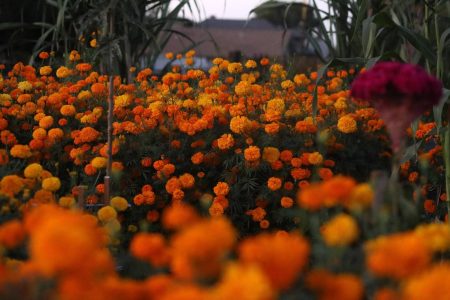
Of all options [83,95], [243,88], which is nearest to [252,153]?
[243,88]

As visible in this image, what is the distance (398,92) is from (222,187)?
4.58ft

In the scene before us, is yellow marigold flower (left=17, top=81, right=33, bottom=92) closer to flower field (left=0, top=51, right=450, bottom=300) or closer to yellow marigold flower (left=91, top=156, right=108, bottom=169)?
flower field (left=0, top=51, right=450, bottom=300)

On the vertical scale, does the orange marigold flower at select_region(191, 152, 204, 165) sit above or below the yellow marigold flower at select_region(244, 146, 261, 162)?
below

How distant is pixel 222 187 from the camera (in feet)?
10.8

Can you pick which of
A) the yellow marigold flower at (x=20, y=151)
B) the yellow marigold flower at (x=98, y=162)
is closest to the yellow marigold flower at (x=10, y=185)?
the yellow marigold flower at (x=20, y=151)

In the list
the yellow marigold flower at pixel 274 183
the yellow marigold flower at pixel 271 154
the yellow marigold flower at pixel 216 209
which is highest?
the yellow marigold flower at pixel 271 154

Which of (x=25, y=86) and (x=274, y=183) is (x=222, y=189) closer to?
(x=274, y=183)

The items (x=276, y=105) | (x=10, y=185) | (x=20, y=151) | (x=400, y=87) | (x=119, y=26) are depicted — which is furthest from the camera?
(x=119, y=26)

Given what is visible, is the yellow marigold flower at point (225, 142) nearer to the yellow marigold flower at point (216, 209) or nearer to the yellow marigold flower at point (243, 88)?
the yellow marigold flower at point (216, 209)

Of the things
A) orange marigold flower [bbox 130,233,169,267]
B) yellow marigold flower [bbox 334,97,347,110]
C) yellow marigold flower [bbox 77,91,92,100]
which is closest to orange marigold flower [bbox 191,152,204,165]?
yellow marigold flower [bbox 77,91,92,100]

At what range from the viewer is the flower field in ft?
3.75

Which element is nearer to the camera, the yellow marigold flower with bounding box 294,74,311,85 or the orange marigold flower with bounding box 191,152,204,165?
the orange marigold flower with bounding box 191,152,204,165

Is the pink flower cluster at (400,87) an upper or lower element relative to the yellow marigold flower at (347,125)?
upper

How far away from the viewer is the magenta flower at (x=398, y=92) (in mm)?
1930
